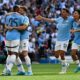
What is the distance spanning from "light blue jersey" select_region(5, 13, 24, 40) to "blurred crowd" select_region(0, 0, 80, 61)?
1033cm

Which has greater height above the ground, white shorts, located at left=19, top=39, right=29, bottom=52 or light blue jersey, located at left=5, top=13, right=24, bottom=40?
light blue jersey, located at left=5, top=13, right=24, bottom=40

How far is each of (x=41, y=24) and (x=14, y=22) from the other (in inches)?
630

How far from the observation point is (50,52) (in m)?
27.8

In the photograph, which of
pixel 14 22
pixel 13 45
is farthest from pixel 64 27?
pixel 13 45

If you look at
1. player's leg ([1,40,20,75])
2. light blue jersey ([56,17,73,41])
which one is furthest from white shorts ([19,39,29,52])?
light blue jersey ([56,17,73,41])

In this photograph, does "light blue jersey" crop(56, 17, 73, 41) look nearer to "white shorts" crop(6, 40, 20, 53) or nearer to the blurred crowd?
"white shorts" crop(6, 40, 20, 53)

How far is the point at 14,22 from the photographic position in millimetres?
15000

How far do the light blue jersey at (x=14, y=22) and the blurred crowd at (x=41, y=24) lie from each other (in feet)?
33.9

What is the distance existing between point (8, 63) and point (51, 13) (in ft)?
59.1

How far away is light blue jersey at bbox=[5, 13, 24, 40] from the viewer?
48.7 feet

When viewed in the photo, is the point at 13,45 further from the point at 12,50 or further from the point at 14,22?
the point at 14,22

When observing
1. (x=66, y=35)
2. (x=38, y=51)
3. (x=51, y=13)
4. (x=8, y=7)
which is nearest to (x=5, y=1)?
(x=8, y=7)

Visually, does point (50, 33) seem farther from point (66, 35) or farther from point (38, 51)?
point (66, 35)

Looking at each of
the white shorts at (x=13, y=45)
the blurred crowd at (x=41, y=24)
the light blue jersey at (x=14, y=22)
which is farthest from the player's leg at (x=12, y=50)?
the blurred crowd at (x=41, y=24)
